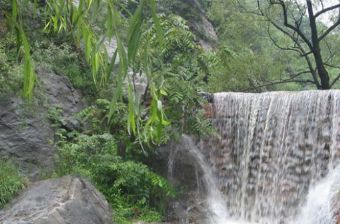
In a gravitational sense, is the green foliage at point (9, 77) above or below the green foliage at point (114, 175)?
above

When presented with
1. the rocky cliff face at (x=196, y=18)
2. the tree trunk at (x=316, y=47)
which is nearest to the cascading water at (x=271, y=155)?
the tree trunk at (x=316, y=47)

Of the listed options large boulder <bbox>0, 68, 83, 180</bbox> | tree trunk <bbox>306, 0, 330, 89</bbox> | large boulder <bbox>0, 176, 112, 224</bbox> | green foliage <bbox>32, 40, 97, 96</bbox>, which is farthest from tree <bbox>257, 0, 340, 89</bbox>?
large boulder <bbox>0, 176, 112, 224</bbox>

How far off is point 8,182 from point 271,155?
5.39 m

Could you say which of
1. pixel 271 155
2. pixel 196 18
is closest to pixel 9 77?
pixel 271 155

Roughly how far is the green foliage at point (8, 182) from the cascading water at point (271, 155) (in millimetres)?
3821

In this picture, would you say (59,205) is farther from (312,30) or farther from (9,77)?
(312,30)

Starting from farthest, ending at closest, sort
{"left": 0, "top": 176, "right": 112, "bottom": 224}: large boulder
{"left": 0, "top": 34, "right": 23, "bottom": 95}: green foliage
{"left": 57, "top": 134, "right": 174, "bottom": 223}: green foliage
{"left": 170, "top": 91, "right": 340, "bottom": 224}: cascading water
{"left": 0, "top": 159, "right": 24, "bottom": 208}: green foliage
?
{"left": 170, "top": 91, "right": 340, "bottom": 224}: cascading water
{"left": 57, "top": 134, "right": 174, "bottom": 223}: green foliage
{"left": 0, "top": 34, "right": 23, "bottom": 95}: green foliage
{"left": 0, "top": 159, "right": 24, "bottom": 208}: green foliage
{"left": 0, "top": 176, "right": 112, "bottom": 224}: large boulder

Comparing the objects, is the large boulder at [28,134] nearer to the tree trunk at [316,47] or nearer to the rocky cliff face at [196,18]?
the tree trunk at [316,47]

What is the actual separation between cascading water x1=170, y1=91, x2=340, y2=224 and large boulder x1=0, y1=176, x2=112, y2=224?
3.23 metres

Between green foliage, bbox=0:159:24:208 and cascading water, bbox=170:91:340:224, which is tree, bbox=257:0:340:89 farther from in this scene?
green foliage, bbox=0:159:24:208

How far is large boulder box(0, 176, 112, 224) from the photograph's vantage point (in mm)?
4957

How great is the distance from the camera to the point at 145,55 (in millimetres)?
1454

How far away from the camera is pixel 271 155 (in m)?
9.23

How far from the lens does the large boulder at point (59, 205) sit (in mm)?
4957
